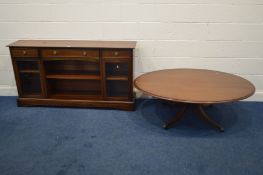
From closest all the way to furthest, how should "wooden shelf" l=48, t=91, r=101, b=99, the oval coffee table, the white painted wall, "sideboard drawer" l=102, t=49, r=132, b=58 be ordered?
1. the oval coffee table
2. "sideboard drawer" l=102, t=49, r=132, b=58
3. the white painted wall
4. "wooden shelf" l=48, t=91, r=101, b=99

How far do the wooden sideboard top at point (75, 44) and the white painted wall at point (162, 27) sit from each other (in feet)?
0.30

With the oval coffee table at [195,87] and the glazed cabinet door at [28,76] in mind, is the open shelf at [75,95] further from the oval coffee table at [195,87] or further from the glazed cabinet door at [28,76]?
the oval coffee table at [195,87]

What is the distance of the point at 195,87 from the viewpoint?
2498mm

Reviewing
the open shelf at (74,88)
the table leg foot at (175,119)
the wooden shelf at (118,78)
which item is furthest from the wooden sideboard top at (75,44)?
the table leg foot at (175,119)

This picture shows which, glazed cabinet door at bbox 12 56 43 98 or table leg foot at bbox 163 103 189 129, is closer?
table leg foot at bbox 163 103 189 129

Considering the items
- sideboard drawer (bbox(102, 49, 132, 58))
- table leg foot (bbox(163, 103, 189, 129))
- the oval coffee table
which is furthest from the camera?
sideboard drawer (bbox(102, 49, 132, 58))

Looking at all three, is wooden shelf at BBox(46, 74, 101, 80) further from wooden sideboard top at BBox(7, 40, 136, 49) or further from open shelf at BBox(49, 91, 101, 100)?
wooden sideboard top at BBox(7, 40, 136, 49)

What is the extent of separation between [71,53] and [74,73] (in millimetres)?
345

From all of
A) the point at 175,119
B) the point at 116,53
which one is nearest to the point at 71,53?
the point at 116,53

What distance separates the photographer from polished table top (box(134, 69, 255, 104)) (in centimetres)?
229

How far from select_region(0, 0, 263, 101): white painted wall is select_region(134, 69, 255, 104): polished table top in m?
0.27

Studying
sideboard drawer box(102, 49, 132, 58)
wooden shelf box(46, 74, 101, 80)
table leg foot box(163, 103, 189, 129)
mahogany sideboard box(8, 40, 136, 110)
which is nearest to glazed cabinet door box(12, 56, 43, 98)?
mahogany sideboard box(8, 40, 136, 110)

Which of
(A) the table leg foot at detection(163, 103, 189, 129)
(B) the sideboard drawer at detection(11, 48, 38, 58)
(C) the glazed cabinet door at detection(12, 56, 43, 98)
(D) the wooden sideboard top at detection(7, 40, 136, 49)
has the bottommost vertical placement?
(A) the table leg foot at detection(163, 103, 189, 129)

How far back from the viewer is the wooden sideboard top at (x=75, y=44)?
111 inches
